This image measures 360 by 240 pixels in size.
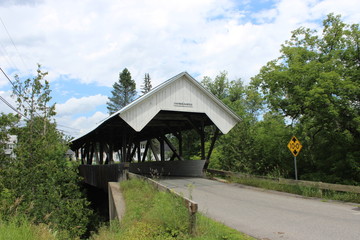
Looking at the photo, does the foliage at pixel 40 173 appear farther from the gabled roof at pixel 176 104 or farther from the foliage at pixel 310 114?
the foliage at pixel 310 114

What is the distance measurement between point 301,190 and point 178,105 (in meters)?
6.67

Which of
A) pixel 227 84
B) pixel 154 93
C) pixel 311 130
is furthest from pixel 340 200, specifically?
pixel 227 84

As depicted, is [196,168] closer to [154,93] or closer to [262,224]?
[154,93]

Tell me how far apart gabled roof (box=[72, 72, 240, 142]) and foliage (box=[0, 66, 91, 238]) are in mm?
2475

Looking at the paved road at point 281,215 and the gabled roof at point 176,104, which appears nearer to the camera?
the paved road at point 281,215

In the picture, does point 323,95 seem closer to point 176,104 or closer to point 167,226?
point 176,104

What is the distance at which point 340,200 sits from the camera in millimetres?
9250

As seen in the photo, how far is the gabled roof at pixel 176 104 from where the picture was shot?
1314cm

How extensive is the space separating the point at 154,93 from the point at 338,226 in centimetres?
953

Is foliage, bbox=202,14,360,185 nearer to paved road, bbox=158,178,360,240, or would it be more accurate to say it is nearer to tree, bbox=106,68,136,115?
paved road, bbox=158,178,360,240

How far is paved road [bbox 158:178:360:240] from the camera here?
5.63 m

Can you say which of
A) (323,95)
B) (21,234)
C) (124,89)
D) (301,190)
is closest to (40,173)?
(21,234)

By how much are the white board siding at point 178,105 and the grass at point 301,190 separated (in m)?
3.33

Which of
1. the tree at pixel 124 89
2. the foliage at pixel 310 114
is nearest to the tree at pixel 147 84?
the tree at pixel 124 89
